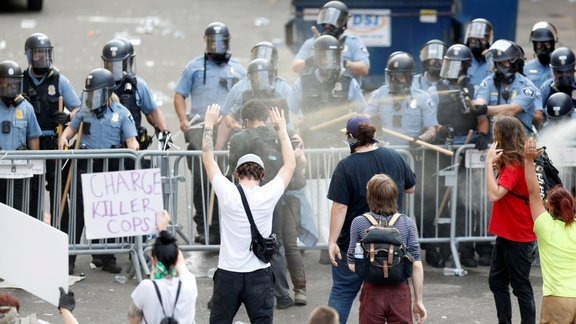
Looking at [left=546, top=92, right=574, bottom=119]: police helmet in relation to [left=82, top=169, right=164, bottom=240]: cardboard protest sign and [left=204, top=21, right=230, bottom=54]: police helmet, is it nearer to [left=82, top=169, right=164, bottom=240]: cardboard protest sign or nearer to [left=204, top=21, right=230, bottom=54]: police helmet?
[left=204, top=21, right=230, bottom=54]: police helmet

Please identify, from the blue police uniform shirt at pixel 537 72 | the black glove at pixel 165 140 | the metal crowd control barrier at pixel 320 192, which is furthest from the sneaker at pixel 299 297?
the blue police uniform shirt at pixel 537 72

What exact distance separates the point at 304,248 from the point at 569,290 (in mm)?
3398

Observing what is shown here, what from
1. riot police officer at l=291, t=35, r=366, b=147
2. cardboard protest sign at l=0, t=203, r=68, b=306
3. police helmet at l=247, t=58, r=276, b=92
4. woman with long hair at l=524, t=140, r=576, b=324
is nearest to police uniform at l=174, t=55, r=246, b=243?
riot police officer at l=291, t=35, r=366, b=147

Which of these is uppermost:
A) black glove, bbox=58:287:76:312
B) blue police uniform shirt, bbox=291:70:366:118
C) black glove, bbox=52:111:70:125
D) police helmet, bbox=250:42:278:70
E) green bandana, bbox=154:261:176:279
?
police helmet, bbox=250:42:278:70

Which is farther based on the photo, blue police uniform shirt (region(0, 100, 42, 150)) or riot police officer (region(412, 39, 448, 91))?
riot police officer (region(412, 39, 448, 91))

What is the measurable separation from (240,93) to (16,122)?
2.01 meters

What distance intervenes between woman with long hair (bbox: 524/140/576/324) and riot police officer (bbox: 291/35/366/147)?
3.80m

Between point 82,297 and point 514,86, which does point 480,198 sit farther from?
point 82,297

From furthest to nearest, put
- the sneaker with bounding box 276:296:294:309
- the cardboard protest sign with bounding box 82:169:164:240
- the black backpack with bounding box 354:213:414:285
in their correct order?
1. the cardboard protest sign with bounding box 82:169:164:240
2. the sneaker with bounding box 276:296:294:309
3. the black backpack with bounding box 354:213:414:285

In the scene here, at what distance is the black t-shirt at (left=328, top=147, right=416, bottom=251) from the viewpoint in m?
8.04

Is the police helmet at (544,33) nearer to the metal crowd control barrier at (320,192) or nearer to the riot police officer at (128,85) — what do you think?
the metal crowd control barrier at (320,192)

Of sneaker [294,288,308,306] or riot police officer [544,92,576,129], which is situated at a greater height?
riot police officer [544,92,576,129]

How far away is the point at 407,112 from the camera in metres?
10.9

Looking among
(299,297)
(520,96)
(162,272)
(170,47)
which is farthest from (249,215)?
(170,47)
